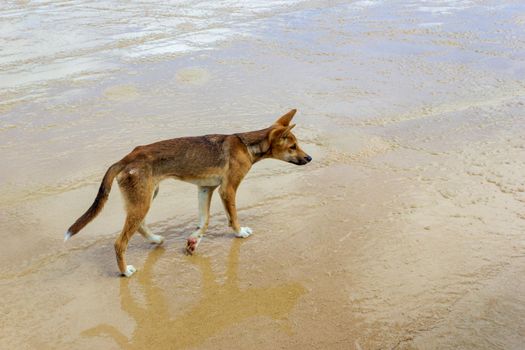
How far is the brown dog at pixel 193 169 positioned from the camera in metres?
5.47

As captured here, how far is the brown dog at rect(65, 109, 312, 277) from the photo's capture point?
5.47m

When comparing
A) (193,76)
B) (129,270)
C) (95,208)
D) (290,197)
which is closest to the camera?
(95,208)

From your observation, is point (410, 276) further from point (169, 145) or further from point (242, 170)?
point (169, 145)

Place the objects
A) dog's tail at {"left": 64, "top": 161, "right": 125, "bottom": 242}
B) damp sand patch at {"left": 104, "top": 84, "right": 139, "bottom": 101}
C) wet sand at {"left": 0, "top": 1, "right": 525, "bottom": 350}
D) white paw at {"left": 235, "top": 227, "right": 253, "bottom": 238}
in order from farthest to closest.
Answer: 1. damp sand patch at {"left": 104, "top": 84, "right": 139, "bottom": 101}
2. white paw at {"left": 235, "top": 227, "right": 253, "bottom": 238}
3. dog's tail at {"left": 64, "top": 161, "right": 125, "bottom": 242}
4. wet sand at {"left": 0, "top": 1, "right": 525, "bottom": 350}

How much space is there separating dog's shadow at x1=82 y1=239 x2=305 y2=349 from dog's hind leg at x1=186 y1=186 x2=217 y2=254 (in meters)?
0.35

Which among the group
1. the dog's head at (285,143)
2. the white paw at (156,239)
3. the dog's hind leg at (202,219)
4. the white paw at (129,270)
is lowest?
the white paw at (129,270)

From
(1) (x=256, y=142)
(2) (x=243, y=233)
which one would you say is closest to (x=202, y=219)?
(2) (x=243, y=233)

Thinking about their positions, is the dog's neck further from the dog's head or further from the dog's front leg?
the dog's front leg

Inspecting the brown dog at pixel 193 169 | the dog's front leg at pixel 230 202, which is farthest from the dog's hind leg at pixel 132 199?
the dog's front leg at pixel 230 202

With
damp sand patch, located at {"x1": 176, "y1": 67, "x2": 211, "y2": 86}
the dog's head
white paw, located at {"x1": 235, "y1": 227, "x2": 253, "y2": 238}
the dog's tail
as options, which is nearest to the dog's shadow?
white paw, located at {"x1": 235, "y1": 227, "x2": 253, "y2": 238}

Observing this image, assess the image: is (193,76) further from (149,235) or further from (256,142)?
(149,235)

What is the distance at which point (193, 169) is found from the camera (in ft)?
19.7

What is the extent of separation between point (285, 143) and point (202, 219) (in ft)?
4.23

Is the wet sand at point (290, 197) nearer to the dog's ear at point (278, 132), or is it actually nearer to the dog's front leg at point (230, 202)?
the dog's front leg at point (230, 202)
